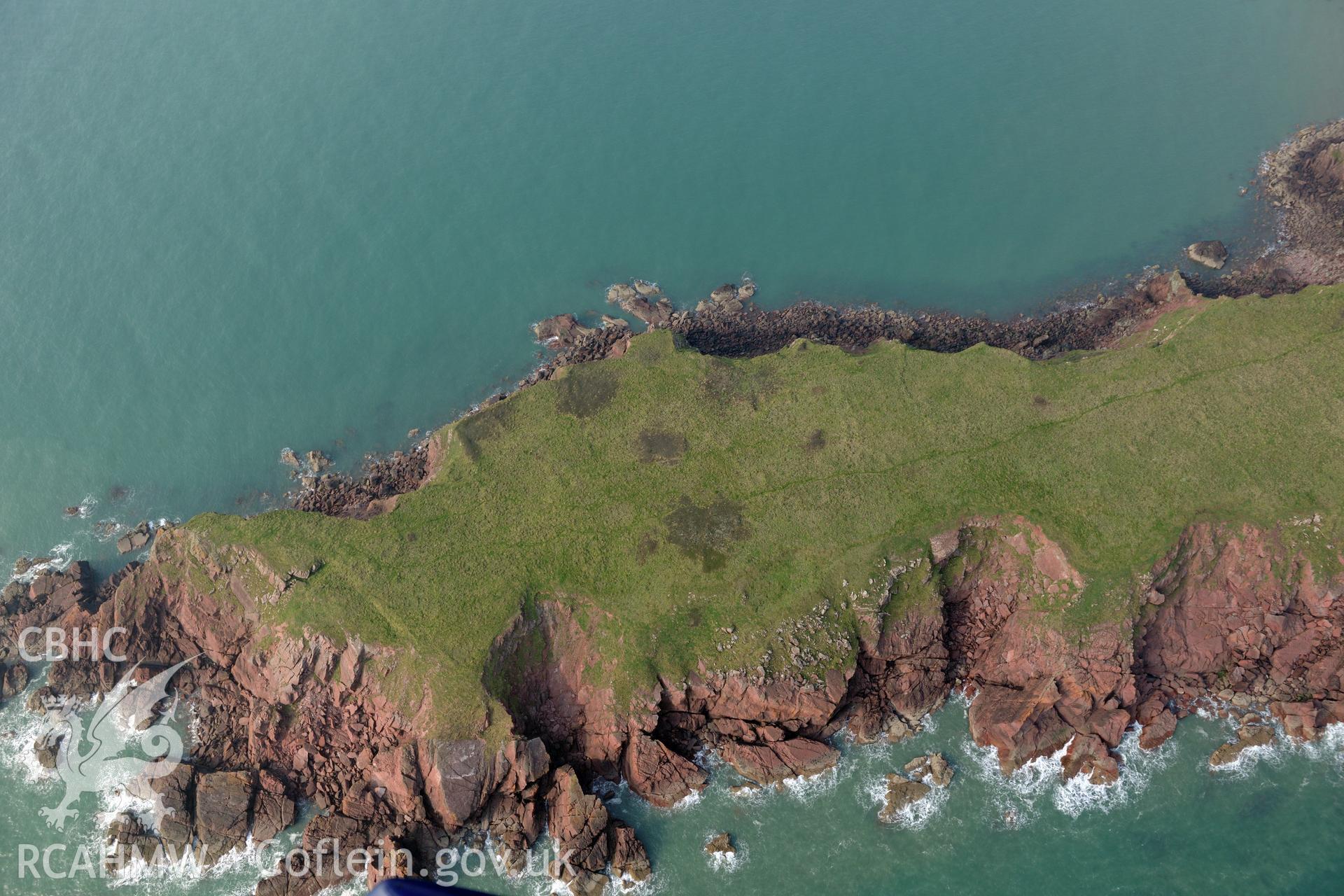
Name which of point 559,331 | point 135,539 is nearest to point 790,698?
point 559,331

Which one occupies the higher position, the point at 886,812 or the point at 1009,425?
the point at 1009,425

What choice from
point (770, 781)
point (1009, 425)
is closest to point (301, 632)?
point (770, 781)

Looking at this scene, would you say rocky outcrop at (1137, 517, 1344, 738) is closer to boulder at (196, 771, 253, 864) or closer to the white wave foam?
the white wave foam

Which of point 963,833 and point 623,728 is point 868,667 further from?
point 623,728

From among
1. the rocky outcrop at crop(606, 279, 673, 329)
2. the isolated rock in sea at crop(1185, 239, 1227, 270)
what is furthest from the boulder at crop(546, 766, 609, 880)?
the isolated rock in sea at crop(1185, 239, 1227, 270)

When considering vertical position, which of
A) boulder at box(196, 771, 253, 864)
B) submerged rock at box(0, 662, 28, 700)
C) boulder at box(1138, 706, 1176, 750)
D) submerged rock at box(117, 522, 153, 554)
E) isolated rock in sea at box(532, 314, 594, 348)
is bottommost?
boulder at box(1138, 706, 1176, 750)

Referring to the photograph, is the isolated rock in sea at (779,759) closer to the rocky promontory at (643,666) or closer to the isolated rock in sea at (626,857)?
the rocky promontory at (643,666)
